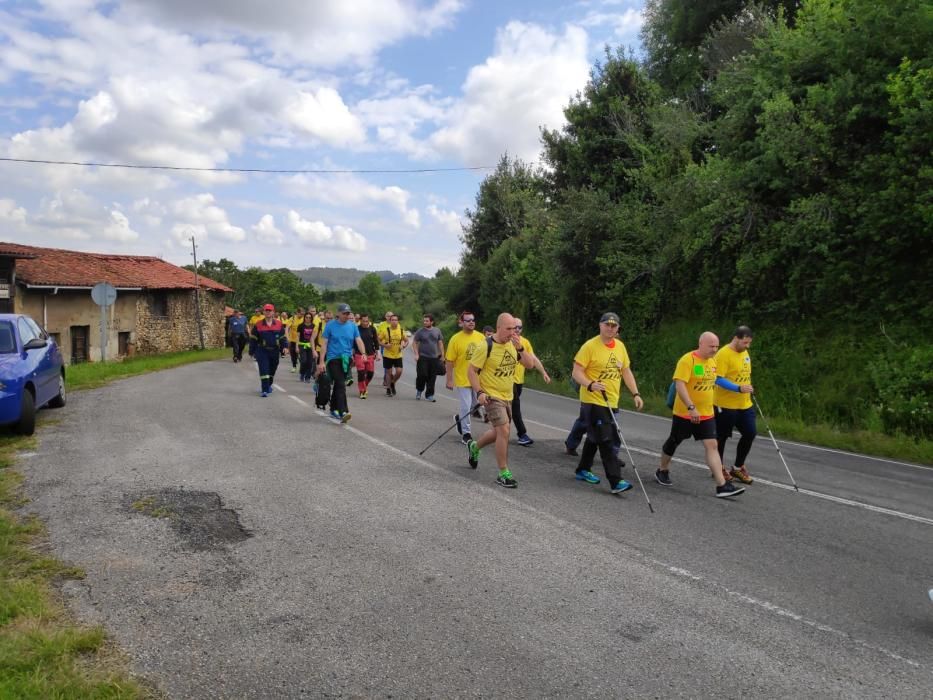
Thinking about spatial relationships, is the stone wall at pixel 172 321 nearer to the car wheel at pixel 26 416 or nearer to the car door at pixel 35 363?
the car door at pixel 35 363

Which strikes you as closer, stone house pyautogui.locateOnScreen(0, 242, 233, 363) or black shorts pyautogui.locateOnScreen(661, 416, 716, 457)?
black shorts pyautogui.locateOnScreen(661, 416, 716, 457)

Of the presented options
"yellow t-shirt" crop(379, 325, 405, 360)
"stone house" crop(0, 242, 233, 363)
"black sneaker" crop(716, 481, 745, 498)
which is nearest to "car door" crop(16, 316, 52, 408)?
"yellow t-shirt" crop(379, 325, 405, 360)

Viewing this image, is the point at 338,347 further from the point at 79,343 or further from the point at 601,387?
the point at 79,343

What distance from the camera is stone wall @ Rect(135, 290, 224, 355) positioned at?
40688mm

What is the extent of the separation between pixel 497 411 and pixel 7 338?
710 cm

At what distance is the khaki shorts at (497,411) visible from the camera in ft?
24.6

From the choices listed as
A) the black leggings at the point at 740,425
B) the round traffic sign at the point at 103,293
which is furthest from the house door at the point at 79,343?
the black leggings at the point at 740,425

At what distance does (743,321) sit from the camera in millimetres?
17641

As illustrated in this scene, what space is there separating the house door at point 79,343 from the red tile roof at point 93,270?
2475 mm

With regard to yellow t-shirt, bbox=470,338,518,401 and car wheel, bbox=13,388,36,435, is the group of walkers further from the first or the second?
car wheel, bbox=13,388,36,435

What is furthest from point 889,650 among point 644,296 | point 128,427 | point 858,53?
point 644,296

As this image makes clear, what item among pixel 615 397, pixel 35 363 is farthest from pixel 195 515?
pixel 35 363

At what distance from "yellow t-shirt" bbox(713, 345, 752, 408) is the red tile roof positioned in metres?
29.4

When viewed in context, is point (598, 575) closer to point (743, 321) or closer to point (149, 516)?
point (149, 516)
